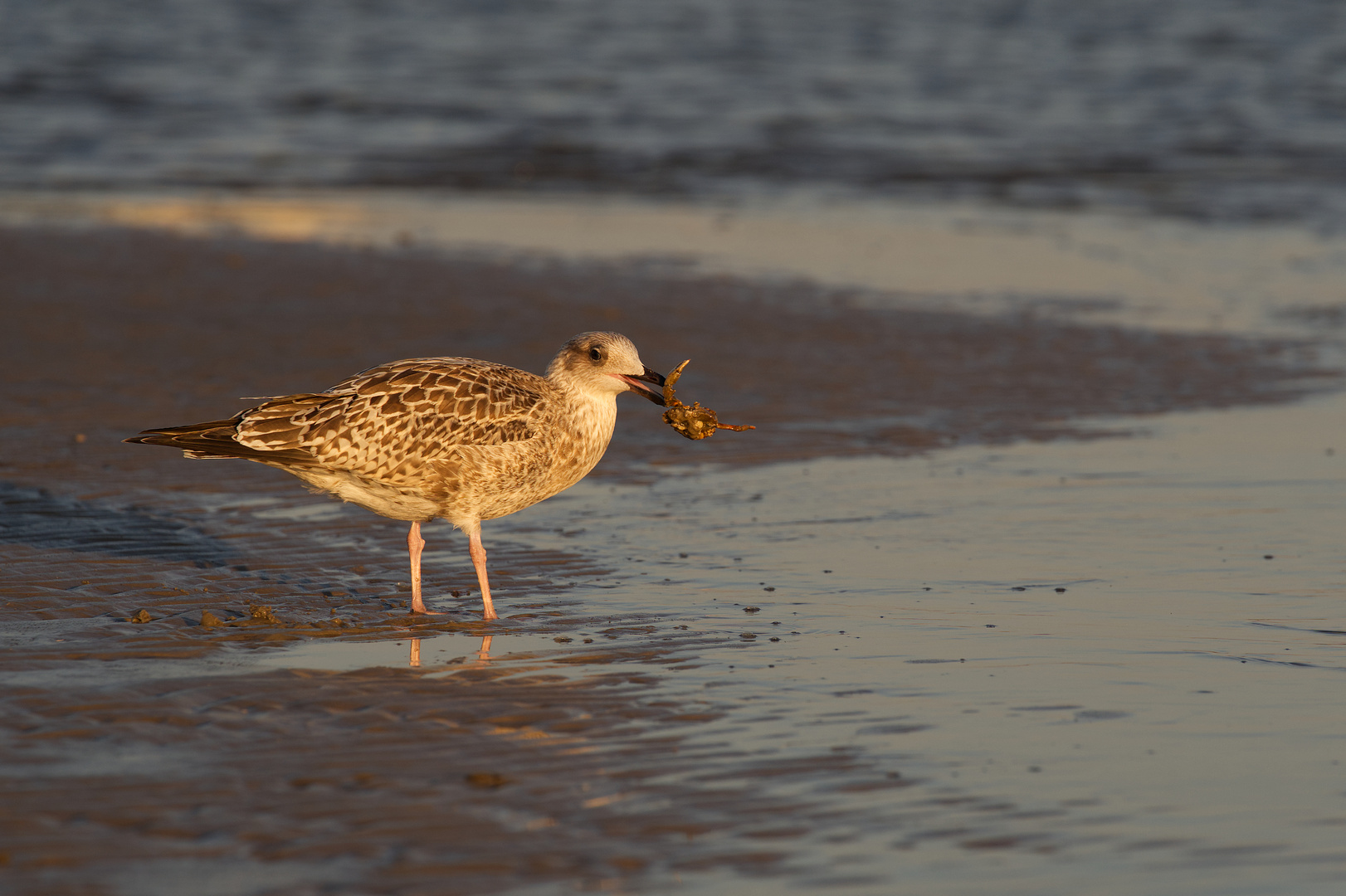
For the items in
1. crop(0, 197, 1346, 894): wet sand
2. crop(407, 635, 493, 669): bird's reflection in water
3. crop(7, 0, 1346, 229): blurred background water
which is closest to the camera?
crop(0, 197, 1346, 894): wet sand

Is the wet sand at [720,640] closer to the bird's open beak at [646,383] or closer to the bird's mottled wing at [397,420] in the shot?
the bird's mottled wing at [397,420]

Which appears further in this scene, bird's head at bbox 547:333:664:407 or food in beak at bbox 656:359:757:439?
food in beak at bbox 656:359:757:439

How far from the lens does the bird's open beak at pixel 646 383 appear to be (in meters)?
7.96

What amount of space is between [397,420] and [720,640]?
5.73 ft

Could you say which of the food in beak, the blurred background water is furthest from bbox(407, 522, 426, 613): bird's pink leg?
the blurred background water

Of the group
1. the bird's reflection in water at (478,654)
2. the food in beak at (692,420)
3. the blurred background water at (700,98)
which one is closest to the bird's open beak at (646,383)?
the food in beak at (692,420)

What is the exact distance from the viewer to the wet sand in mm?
5051

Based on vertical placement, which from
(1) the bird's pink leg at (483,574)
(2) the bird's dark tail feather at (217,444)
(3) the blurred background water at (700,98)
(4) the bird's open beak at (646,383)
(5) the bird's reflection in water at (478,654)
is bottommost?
(5) the bird's reflection in water at (478,654)

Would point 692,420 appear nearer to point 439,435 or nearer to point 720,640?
point 439,435

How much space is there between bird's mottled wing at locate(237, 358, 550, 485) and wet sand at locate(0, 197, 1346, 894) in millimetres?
685

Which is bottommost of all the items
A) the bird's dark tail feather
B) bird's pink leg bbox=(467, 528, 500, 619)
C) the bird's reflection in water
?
the bird's reflection in water

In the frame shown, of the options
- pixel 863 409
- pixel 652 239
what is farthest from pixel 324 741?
pixel 652 239

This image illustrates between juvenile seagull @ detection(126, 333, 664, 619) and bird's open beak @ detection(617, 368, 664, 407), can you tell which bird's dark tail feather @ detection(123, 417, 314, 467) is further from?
bird's open beak @ detection(617, 368, 664, 407)

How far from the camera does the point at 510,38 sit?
3444 cm
